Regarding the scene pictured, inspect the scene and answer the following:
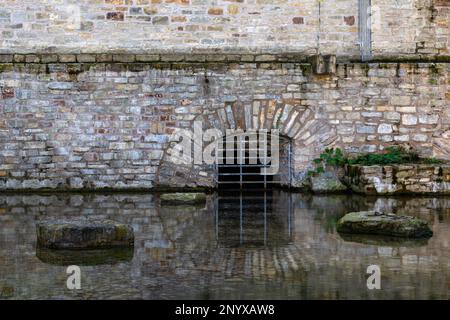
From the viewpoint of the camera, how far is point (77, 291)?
→ 181 inches

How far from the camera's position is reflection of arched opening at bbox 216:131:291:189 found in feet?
44.3

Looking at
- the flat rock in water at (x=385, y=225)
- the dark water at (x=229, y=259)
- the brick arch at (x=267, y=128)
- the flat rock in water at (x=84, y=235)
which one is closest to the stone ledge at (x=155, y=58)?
the brick arch at (x=267, y=128)

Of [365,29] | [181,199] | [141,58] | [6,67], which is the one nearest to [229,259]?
[181,199]

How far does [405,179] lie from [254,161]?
367 cm

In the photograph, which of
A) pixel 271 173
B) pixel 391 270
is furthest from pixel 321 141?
pixel 391 270

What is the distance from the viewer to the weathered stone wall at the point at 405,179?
11906 millimetres

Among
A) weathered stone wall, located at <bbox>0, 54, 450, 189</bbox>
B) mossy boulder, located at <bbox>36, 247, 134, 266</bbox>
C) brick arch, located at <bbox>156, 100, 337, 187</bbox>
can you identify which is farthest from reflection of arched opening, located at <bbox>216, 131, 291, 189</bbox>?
mossy boulder, located at <bbox>36, 247, 134, 266</bbox>

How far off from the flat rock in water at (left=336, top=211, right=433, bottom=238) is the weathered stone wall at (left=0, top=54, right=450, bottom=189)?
5511mm

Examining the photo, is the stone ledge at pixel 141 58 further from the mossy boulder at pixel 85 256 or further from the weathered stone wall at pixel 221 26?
the mossy boulder at pixel 85 256

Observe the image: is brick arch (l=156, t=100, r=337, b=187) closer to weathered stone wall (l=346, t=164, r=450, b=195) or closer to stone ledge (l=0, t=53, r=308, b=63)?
stone ledge (l=0, t=53, r=308, b=63)

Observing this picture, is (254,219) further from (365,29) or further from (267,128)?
(365,29)

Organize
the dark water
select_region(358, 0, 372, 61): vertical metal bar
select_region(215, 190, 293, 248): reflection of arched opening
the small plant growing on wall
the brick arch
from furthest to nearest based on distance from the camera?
select_region(358, 0, 372, 61): vertical metal bar → the brick arch → the small plant growing on wall → select_region(215, 190, 293, 248): reflection of arched opening → the dark water

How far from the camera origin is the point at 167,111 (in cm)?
1280
